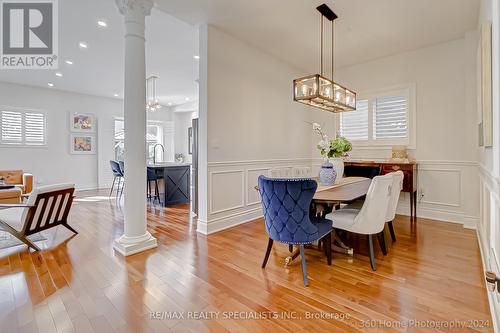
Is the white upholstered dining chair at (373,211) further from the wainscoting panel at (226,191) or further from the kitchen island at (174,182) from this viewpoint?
the kitchen island at (174,182)

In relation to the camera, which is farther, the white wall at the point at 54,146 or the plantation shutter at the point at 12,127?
the white wall at the point at 54,146

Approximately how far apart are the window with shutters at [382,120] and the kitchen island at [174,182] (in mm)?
3726

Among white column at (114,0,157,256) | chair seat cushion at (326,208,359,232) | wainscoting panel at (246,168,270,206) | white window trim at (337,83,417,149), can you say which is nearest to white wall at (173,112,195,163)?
wainscoting panel at (246,168,270,206)

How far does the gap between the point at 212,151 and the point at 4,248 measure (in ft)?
9.12

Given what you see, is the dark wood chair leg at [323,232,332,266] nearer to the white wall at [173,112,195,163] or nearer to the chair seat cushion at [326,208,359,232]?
the chair seat cushion at [326,208,359,232]

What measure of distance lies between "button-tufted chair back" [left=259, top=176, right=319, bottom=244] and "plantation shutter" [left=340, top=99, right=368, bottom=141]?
3.51 meters

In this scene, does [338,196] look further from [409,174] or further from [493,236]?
[409,174]

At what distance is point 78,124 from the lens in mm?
Answer: 7395

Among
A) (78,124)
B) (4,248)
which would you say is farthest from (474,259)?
(78,124)

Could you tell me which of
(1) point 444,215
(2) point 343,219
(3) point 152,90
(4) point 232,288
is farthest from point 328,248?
(3) point 152,90

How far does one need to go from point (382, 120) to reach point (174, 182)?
15.1 ft

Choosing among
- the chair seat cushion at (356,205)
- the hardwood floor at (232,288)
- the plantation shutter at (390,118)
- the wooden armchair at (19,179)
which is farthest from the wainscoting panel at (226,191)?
the wooden armchair at (19,179)

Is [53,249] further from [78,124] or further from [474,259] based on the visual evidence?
[78,124]

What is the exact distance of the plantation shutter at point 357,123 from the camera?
5.02m
